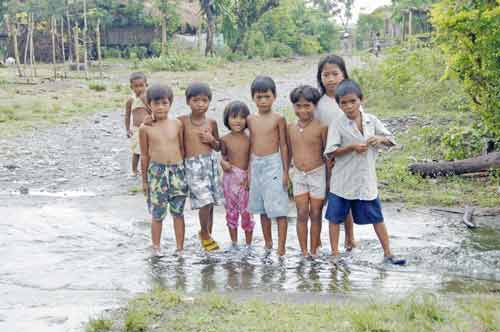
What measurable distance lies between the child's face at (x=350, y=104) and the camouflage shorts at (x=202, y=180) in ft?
3.93

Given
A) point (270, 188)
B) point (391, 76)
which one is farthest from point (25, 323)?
point (391, 76)

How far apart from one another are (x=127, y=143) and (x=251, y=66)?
62.8 ft

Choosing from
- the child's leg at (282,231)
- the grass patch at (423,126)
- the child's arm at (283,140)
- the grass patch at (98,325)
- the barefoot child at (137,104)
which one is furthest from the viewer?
the barefoot child at (137,104)

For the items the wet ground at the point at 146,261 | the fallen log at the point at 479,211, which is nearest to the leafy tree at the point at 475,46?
the fallen log at the point at 479,211

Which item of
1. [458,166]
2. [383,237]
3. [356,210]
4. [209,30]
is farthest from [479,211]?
[209,30]


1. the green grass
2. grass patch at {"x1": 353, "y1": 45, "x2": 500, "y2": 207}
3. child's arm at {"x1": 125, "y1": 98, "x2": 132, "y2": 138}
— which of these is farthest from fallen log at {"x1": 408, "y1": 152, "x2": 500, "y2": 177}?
the green grass

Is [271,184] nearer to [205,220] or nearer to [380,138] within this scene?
[205,220]

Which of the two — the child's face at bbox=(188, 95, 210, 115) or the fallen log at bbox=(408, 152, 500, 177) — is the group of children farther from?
the fallen log at bbox=(408, 152, 500, 177)

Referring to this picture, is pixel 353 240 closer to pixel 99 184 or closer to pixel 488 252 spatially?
pixel 488 252

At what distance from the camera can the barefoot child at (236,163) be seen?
210 inches

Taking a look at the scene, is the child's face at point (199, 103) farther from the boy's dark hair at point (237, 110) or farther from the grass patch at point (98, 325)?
the grass patch at point (98, 325)

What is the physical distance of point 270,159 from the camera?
527 centimetres

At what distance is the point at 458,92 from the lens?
38.1ft

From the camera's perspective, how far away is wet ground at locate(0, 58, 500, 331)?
4.41 metres
